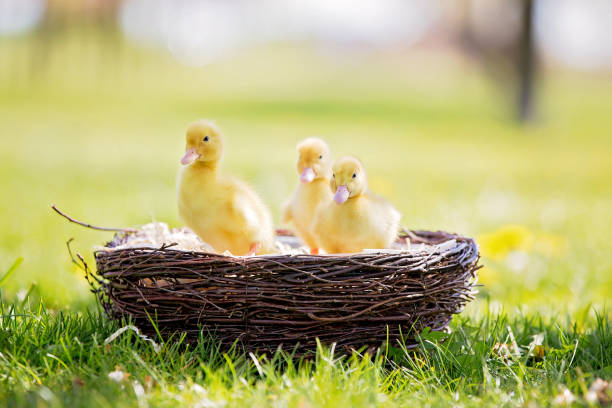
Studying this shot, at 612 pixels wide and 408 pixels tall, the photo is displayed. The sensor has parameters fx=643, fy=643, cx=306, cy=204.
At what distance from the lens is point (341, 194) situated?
2.78 metres

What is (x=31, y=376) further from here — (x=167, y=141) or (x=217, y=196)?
(x=167, y=141)

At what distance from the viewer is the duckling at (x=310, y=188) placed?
3.19m

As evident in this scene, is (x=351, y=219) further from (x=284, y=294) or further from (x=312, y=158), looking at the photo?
(x=284, y=294)

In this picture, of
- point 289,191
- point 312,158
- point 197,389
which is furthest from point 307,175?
point 289,191

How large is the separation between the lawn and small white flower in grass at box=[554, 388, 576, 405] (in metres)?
0.05

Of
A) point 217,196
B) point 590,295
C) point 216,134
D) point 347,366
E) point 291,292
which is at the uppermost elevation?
point 216,134

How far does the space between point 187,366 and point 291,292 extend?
51 cm

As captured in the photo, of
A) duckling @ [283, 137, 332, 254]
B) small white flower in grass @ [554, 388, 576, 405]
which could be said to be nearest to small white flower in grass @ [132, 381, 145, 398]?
duckling @ [283, 137, 332, 254]

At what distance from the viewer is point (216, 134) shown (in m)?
3.06

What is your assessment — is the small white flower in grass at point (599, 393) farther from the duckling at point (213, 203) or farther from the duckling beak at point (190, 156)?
the duckling beak at point (190, 156)

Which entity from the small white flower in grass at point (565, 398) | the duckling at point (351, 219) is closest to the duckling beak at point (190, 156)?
the duckling at point (351, 219)

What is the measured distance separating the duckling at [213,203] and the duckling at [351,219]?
32 centimetres

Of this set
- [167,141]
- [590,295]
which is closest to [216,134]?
[590,295]

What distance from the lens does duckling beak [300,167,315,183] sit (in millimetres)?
3084
